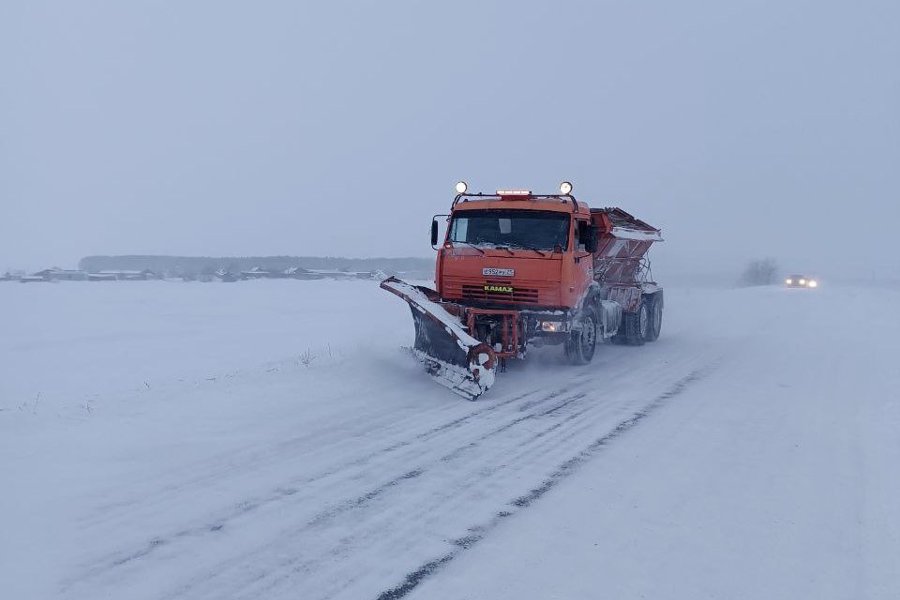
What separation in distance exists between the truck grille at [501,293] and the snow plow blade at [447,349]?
0.59m

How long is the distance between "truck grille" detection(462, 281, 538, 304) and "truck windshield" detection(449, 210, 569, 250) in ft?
2.37

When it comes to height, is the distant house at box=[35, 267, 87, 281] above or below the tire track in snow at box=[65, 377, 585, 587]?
below

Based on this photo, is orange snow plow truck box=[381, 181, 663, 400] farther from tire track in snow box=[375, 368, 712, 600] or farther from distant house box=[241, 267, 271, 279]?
distant house box=[241, 267, 271, 279]

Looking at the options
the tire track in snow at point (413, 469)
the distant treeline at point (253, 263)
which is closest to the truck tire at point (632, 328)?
the tire track in snow at point (413, 469)

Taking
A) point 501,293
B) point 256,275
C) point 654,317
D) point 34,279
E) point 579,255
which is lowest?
point 34,279

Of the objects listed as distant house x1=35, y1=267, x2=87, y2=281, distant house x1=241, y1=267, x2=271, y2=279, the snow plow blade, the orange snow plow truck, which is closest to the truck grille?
the orange snow plow truck

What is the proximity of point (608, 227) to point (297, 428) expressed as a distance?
8.56 meters

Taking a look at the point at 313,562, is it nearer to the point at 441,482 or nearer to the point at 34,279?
the point at 441,482

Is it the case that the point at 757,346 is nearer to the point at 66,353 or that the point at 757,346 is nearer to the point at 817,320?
the point at 817,320

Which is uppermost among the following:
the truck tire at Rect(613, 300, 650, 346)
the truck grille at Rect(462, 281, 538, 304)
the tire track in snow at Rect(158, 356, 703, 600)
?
the truck grille at Rect(462, 281, 538, 304)

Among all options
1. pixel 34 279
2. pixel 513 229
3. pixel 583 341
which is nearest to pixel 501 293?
pixel 513 229

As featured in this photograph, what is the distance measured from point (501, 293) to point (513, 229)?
119cm

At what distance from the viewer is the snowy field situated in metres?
3.89

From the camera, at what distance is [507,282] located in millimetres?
11055
